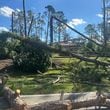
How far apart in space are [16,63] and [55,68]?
7.78ft

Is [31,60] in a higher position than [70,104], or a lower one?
higher

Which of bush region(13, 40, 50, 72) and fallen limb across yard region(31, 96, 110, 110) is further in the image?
bush region(13, 40, 50, 72)

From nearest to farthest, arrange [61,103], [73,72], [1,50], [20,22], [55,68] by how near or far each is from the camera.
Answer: [61,103] < [73,72] < [55,68] < [1,50] < [20,22]

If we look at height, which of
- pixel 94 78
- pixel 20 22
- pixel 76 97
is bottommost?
pixel 76 97

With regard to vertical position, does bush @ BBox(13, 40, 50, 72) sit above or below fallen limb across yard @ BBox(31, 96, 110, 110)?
above

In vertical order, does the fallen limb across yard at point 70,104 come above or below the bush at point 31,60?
below

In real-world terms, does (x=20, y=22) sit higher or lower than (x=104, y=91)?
higher

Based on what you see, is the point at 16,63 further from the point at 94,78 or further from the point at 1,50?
the point at 94,78

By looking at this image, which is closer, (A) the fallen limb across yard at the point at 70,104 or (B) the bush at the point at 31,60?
(A) the fallen limb across yard at the point at 70,104

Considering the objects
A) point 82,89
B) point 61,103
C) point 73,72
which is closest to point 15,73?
point 82,89

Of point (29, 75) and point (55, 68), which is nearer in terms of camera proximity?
point (29, 75)

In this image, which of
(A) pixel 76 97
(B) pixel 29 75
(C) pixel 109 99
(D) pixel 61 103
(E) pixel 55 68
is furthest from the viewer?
(E) pixel 55 68

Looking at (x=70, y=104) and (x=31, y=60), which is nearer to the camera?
(x=70, y=104)

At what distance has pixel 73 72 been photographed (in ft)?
34.9
